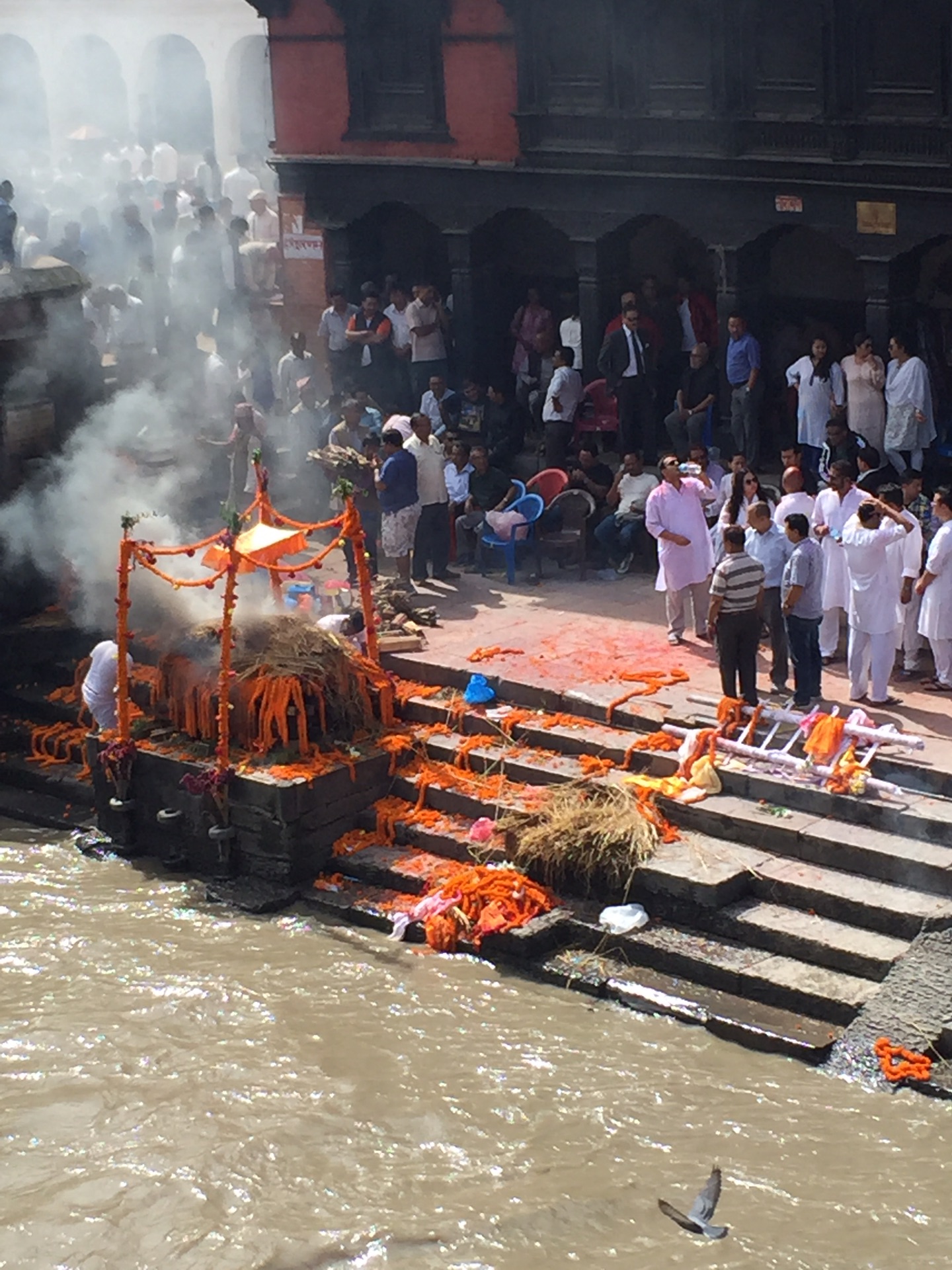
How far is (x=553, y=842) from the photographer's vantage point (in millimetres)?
11383

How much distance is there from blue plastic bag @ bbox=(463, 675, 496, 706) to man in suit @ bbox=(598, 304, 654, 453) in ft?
16.5

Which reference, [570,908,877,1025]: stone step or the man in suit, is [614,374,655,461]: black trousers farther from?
[570,908,877,1025]: stone step

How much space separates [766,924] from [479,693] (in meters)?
3.45

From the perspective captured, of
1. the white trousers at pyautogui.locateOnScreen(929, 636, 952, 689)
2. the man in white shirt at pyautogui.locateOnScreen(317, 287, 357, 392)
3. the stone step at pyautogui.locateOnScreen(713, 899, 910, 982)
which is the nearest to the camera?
the stone step at pyautogui.locateOnScreen(713, 899, 910, 982)

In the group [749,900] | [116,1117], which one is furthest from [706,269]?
[116,1117]

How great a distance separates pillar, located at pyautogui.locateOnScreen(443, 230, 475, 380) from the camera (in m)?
19.3

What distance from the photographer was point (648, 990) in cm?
1050

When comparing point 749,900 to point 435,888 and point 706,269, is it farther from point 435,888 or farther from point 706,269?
point 706,269

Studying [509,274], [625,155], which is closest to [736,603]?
[625,155]

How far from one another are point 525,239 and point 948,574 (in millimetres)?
8453

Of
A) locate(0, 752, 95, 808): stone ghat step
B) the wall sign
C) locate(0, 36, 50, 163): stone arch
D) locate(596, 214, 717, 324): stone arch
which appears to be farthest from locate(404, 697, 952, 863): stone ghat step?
locate(0, 36, 50, 163): stone arch

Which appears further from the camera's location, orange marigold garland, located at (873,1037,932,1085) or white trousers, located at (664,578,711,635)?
white trousers, located at (664,578,711,635)

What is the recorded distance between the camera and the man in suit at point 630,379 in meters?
17.3

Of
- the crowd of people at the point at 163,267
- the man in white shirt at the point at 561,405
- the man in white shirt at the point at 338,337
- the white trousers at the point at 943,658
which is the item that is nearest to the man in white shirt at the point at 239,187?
the crowd of people at the point at 163,267
